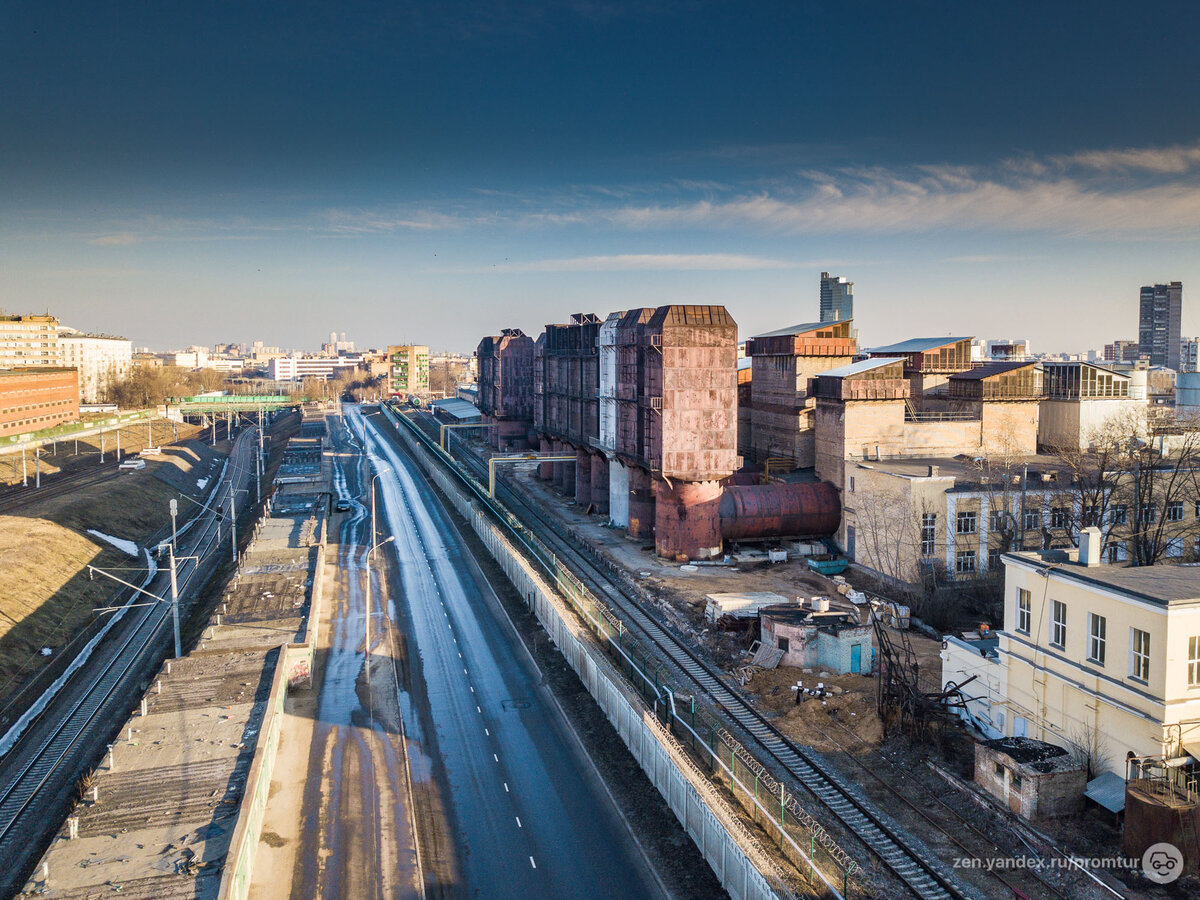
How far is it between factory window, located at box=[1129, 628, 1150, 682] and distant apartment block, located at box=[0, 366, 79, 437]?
109 metres

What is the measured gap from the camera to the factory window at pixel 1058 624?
2392cm

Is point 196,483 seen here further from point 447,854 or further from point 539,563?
point 447,854

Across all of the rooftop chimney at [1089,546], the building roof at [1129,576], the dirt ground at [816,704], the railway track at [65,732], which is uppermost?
the rooftop chimney at [1089,546]

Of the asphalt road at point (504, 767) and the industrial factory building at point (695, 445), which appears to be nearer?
the asphalt road at point (504, 767)

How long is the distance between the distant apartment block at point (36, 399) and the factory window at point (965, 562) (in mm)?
99924

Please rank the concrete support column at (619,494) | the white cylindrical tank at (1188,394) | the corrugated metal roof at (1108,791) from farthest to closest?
the white cylindrical tank at (1188,394), the concrete support column at (619,494), the corrugated metal roof at (1108,791)

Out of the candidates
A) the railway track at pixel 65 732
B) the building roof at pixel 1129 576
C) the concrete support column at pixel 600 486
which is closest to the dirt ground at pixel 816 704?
the building roof at pixel 1129 576

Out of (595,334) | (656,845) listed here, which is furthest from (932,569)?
(595,334)

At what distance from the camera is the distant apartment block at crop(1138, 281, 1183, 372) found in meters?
161

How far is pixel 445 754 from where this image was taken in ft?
92.7

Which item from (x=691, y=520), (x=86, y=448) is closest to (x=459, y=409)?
(x=86, y=448)

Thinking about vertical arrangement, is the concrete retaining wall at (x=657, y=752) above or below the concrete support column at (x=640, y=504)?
below

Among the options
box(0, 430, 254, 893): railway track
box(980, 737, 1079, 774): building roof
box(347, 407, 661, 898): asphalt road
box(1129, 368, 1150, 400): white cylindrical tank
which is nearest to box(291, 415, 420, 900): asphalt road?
box(347, 407, 661, 898): asphalt road

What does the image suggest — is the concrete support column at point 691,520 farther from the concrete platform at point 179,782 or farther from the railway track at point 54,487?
the railway track at point 54,487
